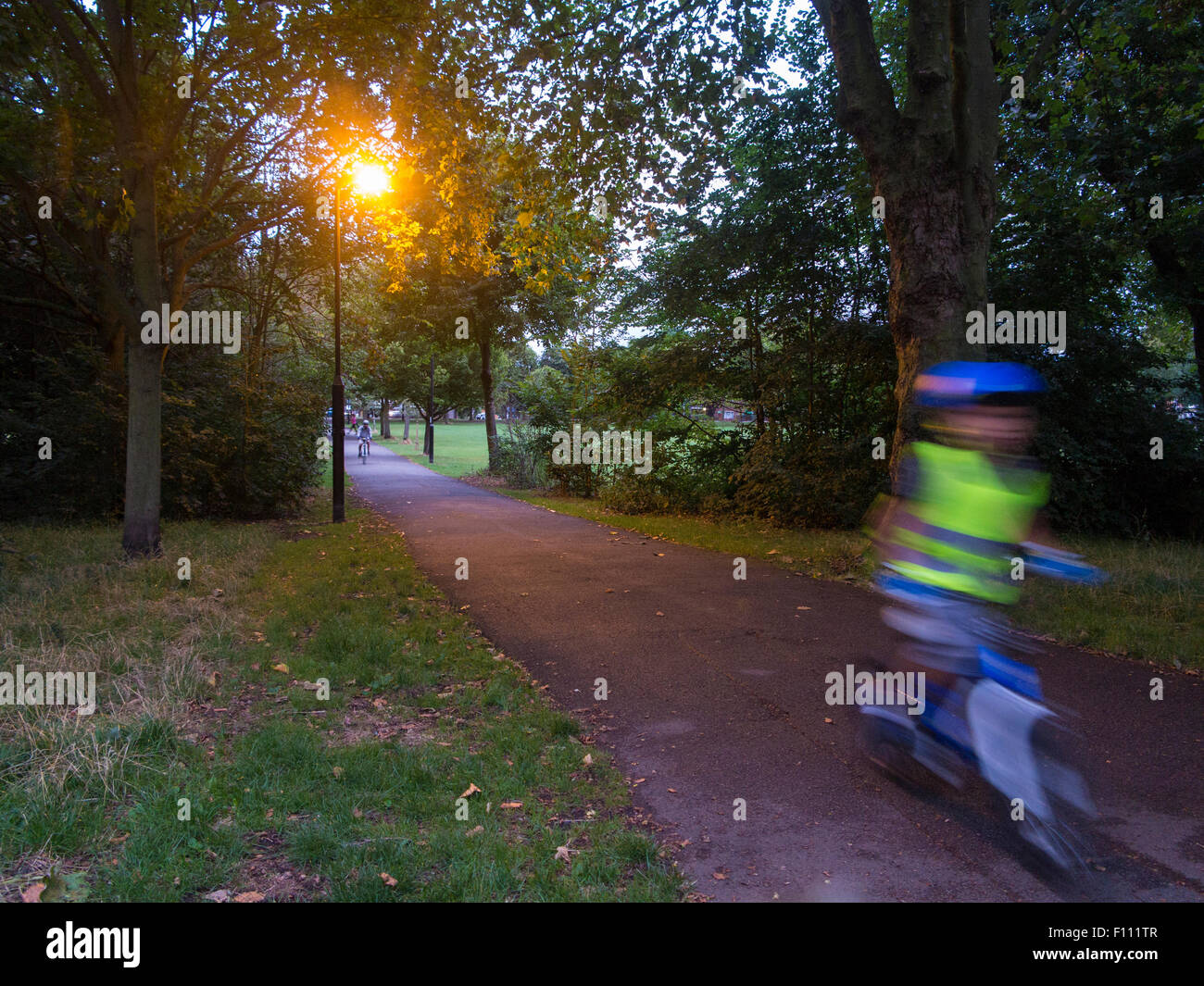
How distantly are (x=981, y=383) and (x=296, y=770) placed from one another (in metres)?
4.18

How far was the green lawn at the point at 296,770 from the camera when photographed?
3.17 m

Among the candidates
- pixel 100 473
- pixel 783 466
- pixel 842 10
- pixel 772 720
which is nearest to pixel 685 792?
pixel 772 720

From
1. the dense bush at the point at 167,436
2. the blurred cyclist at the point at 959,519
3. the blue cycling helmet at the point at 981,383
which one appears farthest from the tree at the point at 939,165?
the dense bush at the point at 167,436

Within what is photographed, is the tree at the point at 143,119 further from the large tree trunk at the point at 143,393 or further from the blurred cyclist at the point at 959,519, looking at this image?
the blurred cyclist at the point at 959,519

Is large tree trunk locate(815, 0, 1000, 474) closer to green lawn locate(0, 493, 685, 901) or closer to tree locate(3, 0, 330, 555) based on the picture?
green lawn locate(0, 493, 685, 901)

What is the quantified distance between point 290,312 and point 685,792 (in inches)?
761

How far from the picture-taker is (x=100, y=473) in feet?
48.8

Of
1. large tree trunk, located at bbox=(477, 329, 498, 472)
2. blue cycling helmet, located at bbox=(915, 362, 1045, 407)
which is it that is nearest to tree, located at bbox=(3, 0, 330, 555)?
blue cycling helmet, located at bbox=(915, 362, 1045, 407)

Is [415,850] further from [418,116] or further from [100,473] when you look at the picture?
[100,473]

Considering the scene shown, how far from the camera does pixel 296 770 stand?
4.18 m

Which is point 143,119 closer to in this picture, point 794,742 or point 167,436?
point 167,436

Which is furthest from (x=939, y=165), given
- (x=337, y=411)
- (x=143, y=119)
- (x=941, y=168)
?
(x=337, y=411)

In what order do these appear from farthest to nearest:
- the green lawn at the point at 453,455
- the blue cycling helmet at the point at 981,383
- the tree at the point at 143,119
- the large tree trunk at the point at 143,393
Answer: the green lawn at the point at 453,455
the large tree trunk at the point at 143,393
the tree at the point at 143,119
the blue cycling helmet at the point at 981,383

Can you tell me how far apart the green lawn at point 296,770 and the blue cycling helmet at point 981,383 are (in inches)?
101
